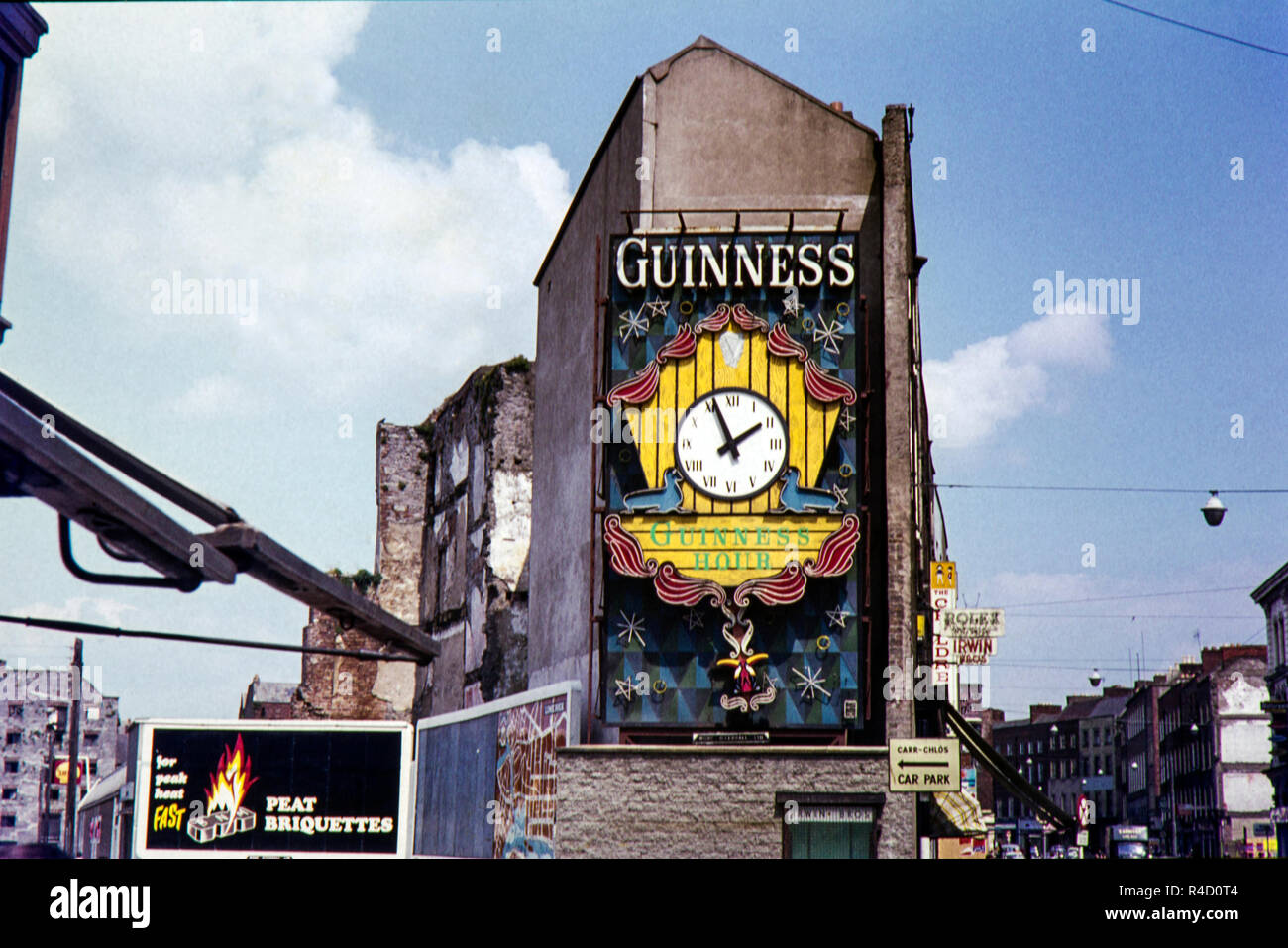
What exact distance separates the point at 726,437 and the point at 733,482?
0.80 m

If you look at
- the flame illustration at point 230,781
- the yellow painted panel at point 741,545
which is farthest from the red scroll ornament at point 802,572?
the flame illustration at point 230,781

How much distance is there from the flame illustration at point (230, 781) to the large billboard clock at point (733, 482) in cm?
977

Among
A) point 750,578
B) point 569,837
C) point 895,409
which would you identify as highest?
point 895,409


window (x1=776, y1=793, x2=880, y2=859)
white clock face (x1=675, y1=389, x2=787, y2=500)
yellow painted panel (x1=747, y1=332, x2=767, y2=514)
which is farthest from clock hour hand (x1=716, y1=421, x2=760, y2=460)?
window (x1=776, y1=793, x2=880, y2=859)

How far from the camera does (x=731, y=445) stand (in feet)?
76.2

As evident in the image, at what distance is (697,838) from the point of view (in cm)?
2202

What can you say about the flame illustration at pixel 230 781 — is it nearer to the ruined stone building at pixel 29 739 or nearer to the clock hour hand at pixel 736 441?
the clock hour hand at pixel 736 441

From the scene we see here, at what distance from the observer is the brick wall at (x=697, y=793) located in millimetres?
21781

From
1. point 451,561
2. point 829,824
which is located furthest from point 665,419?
point 451,561

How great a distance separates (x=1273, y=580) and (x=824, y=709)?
59.2 m

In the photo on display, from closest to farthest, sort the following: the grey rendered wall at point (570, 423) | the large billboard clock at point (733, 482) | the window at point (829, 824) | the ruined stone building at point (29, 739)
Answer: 1. the window at point (829, 824)
2. the large billboard clock at point (733, 482)
3. the grey rendered wall at point (570, 423)
4. the ruined stone building at point (29, 739)
